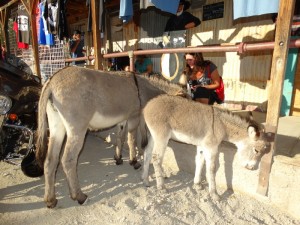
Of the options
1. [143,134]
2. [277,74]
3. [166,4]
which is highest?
[166,4]

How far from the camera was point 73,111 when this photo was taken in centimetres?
284

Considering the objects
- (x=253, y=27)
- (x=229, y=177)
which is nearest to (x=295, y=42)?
(x=229, y=177)

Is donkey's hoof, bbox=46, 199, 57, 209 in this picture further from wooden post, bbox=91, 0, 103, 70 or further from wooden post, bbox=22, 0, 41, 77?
wooden post, bbox=22, 0, 41, 77

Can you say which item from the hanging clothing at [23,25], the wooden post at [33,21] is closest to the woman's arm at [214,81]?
the wooden post at [33,21]

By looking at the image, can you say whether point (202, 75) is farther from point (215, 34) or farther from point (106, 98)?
point (215, 34)

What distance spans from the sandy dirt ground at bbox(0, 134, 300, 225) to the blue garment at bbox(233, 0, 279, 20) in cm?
237

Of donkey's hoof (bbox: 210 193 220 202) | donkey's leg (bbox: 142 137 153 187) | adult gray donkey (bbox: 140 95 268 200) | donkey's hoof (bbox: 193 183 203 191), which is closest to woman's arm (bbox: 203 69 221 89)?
adult gray donkey (bbox: 140 95 268 200)

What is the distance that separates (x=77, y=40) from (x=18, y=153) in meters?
7.01

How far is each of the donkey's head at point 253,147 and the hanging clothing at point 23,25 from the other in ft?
28.3

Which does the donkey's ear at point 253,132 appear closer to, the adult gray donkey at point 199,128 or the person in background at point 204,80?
the adult gray donkey at point 199,128

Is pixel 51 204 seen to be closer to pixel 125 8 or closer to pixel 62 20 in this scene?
pixel 125 8

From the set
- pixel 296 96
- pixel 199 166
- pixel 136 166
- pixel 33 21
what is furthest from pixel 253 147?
pixel 33 21

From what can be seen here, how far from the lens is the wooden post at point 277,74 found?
2539 mm

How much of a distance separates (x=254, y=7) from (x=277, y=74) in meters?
0.96
